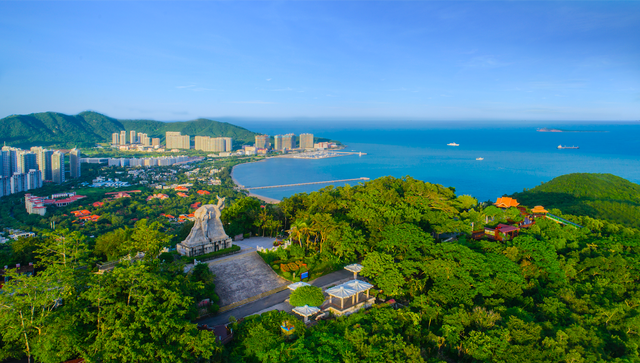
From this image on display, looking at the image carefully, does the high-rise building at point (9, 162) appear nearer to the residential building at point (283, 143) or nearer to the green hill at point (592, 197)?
the green hill at point (592, 197)

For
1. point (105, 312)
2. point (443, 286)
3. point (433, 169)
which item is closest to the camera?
point (105, 312)

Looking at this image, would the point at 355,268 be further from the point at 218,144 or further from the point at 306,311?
the point at 218,144

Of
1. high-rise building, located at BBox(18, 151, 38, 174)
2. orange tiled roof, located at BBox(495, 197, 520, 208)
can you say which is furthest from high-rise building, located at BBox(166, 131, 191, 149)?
orange tiled roof, located at BBox(495, 197, 520, 208)

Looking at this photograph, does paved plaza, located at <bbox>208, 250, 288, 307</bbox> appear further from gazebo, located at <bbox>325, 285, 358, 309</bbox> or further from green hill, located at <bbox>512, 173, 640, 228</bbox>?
green hill, located at <bbox>512, 173, 640, 228</bbox>

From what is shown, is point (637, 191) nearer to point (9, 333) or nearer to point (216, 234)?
point (216, 234)

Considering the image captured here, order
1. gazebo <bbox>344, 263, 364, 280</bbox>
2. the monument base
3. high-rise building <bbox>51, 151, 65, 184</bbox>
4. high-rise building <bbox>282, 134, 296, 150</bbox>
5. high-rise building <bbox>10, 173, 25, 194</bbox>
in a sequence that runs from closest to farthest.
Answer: gazebo <bbox>344, 263, 364, 280</bbox> → the monument base → high-rise building <bbox>10, 173, 25, 194</bbox> → high-rise building <bbox>51, 151, 65, 184</bbox> → high-rise building <bbox>282, 134, 296, 150</bbox>

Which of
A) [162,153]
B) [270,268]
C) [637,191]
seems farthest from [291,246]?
[162,153]
